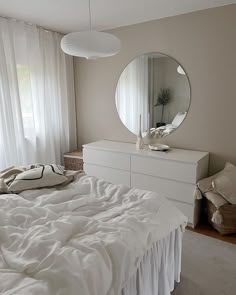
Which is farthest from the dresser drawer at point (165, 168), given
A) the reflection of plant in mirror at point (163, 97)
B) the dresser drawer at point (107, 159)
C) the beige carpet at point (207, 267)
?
the reflection of plant in mirror at point (163, 97)

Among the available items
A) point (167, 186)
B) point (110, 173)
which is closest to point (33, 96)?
point (110, 173)

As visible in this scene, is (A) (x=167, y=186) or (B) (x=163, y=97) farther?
(B) (x=163, y=97)

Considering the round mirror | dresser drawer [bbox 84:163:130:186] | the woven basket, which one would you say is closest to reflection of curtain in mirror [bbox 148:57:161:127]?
the round mirror

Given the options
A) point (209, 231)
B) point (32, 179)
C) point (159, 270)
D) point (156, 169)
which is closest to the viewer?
point (159, 270)

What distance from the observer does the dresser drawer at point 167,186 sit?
260 centimetres

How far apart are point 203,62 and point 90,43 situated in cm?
163

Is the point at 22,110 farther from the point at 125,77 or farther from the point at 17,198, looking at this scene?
the point at 17,198

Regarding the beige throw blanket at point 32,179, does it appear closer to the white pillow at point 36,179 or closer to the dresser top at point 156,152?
the white pillow at point 36,179

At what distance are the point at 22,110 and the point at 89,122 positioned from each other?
3.51ft

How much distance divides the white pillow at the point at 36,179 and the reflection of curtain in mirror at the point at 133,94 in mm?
1628

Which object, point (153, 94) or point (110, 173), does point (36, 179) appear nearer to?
point (110, 173)

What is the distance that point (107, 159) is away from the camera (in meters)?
3.11

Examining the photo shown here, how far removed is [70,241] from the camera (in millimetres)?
1218

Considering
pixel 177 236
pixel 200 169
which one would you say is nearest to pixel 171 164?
pixel 200 169
